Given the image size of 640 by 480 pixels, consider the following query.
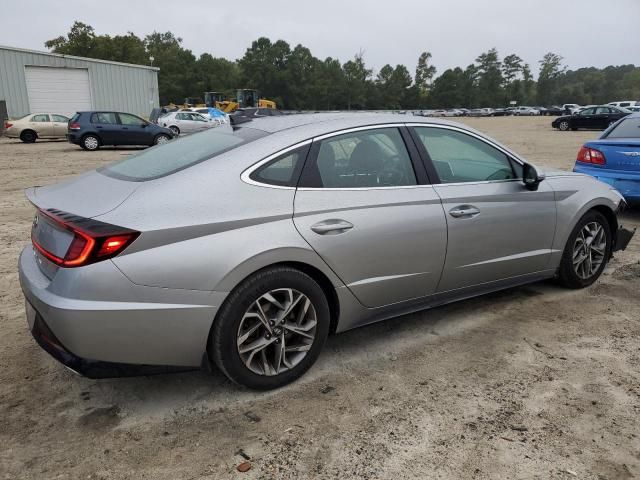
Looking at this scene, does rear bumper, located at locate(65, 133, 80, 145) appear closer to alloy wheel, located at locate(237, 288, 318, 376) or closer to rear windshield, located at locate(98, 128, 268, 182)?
rear windshield, located at locate(98, 128, 268, 182)

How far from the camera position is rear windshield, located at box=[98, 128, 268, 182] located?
296 centimetres

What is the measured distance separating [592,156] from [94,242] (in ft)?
21.8

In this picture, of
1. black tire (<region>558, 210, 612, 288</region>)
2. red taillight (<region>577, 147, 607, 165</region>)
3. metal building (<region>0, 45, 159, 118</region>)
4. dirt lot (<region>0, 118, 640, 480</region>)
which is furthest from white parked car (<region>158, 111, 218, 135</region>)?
black tire (<region>558, 210, 612, 288</region>)

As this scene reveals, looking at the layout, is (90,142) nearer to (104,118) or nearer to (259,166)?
(104,118)

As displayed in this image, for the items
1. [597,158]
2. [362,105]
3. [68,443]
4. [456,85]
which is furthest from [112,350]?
[456,85]

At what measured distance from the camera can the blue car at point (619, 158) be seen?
21.3 feet

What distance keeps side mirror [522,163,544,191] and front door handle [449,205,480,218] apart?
23.1 inches

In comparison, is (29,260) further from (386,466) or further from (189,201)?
(386,466)

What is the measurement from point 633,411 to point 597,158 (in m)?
5.03

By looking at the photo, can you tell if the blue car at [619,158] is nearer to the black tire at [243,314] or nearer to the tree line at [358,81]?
the black tire at [243,314]

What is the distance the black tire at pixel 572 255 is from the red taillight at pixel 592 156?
8.83 ft

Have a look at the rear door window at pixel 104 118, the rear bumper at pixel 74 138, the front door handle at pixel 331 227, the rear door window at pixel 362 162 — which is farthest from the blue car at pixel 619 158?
the rear bumper at pixel 74 138

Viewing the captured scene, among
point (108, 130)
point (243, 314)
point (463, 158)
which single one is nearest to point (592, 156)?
point (463, 158)

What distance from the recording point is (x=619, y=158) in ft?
21.8
